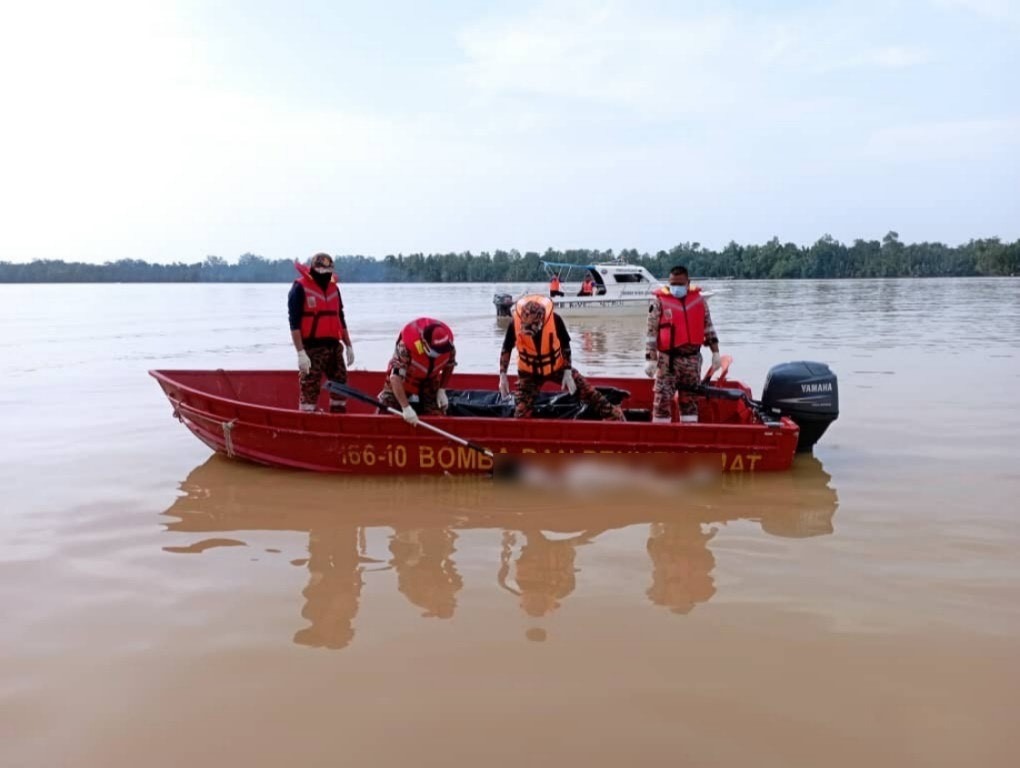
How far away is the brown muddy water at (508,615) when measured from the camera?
109 inches

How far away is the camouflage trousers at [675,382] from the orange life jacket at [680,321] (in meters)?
0.12

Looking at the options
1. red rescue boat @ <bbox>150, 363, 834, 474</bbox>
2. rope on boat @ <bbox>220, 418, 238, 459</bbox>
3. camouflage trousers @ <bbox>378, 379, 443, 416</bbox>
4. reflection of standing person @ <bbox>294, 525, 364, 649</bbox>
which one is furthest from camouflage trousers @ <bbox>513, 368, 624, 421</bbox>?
rope on boat @ <bbox>220, 418, 238, 459</bbox>

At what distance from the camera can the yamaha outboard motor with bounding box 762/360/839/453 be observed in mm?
6402

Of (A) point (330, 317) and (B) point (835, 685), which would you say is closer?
(B) point (835, 685)

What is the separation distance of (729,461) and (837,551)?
1561mm

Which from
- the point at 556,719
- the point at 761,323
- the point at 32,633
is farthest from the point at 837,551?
the point at 761,323

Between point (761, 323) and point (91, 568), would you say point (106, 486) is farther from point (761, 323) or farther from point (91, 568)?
point (761, 323)

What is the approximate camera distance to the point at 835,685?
120 inches

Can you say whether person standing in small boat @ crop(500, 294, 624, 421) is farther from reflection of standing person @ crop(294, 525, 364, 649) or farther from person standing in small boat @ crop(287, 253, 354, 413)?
reflection of standing person @ crop(294, 525, 364, 649)

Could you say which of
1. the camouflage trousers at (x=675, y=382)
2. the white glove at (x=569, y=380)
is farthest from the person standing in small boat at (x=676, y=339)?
the white glove at (x=569, y=380)

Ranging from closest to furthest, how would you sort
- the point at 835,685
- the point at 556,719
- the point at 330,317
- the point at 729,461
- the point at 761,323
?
the point at 556,719 → the point at 835,685 → the point at 729,461 → the point at 330,317 → the point at 761,323

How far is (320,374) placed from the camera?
22.5 ft

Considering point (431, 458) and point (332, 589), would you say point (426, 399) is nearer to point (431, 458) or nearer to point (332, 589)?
point (431, 458)

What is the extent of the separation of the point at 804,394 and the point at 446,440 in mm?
2876
